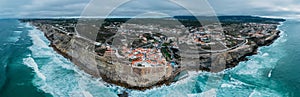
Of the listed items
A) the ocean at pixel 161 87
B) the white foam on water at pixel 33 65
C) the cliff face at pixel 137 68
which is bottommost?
the ocean at pixel 161 87

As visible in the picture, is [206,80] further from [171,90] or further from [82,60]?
[82,60]

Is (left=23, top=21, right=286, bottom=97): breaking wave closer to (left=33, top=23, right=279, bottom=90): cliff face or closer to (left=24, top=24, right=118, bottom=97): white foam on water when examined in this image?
(left=24, top=24, right=118, bottom=97): white foam on water

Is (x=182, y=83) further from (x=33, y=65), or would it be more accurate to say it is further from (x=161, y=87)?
(x=33, y=65)

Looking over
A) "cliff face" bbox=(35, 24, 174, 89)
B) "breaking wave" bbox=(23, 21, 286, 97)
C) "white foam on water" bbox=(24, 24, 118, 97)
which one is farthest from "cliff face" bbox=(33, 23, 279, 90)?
"white foam on water" bbox=(24, 24, 118, 97)

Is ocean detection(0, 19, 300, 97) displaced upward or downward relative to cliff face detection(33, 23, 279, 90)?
→ downward

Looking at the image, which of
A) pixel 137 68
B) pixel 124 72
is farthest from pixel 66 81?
pixel 137 68

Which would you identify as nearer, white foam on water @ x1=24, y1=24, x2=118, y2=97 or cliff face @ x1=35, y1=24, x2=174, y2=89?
white foam on water @ x1=24, y1=24, x2=118, y2=97

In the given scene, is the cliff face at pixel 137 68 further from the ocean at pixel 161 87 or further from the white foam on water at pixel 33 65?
the white foam on water at pixel 33 65

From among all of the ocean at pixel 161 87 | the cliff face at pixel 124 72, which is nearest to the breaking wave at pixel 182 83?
the ocean at pixel 161 87

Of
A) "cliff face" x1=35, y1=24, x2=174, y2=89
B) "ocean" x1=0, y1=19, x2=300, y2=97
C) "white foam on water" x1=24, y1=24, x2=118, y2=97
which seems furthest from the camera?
"cliff face" x1=35, y1=24, x2=174, y2=89

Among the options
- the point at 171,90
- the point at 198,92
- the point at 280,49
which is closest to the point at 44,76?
the point at 171,90

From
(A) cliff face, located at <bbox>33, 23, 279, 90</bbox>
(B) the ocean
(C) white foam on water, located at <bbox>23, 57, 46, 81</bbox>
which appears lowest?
(B) the ocean

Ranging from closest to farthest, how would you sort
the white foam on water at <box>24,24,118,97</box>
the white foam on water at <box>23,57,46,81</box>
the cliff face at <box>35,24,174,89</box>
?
1. the white foam on water at <box>24,24,118,97</box>
2. the cliff face at <box>35,24,174,89</box>
3. the white foam on water at <box>23,57,46,81</box>
